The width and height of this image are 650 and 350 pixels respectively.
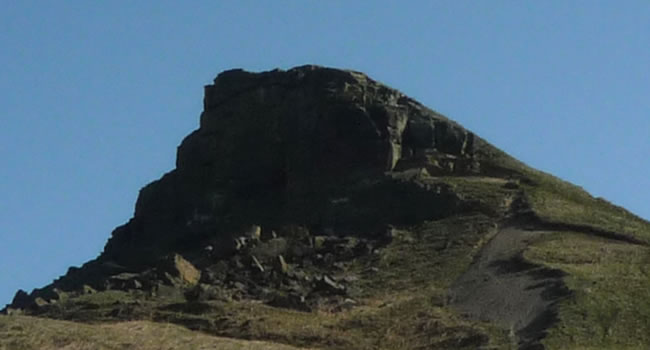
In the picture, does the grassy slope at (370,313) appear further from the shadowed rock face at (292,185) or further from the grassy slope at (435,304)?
the shadowed rock face at (292,185)

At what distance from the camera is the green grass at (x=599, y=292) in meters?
60.9

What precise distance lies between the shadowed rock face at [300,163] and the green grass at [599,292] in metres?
10.1

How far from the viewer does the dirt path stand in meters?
63.5

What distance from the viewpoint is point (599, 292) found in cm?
6594

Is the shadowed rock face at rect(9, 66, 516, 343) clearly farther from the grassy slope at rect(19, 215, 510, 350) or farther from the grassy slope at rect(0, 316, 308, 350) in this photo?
the grassy slope at rect(0, 316, 308, 350)

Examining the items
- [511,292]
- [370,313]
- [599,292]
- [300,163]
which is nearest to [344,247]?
[300,163]

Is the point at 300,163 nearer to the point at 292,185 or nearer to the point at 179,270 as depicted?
the point at 292,185

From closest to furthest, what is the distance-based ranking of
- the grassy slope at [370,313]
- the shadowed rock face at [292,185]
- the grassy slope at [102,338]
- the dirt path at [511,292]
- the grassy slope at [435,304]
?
the grassy slope at [102,338]
the grassy slope at [435,304]
the grassy slope at [370,313]
the dirt path at [511,292]
the shadowed rock face at [292,185]

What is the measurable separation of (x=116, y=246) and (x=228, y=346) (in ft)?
A: 117

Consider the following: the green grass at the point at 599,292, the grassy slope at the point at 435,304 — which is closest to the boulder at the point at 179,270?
the grassy slope at the point at 435,304

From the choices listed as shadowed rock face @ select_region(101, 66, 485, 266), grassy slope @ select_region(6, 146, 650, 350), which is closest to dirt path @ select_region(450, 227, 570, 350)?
grassy slope @ select_region(6, 146, 650, 350)

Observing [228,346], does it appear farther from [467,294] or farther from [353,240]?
[353,240]

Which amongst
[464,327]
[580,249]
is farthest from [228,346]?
[580,249]

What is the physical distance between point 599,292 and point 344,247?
16947 mm
